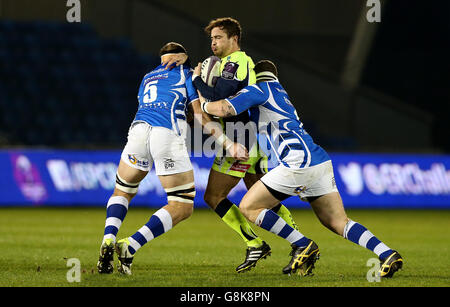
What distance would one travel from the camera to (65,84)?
1975 centimetres

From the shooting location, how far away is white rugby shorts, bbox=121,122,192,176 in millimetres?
6457

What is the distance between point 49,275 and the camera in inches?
254

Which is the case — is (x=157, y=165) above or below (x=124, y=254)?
above

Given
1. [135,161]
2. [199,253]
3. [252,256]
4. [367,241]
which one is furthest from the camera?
[199,253]

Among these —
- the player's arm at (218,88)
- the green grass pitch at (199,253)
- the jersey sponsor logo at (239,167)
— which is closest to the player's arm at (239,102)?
the player's arm at (218,88)

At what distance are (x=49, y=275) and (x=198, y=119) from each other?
69.2 inches

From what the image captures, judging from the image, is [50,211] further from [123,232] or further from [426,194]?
Result: [426,194]

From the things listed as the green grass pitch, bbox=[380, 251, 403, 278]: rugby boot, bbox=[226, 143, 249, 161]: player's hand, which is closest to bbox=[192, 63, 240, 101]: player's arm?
bbox=[226, 143, 249, 161]: player's hand

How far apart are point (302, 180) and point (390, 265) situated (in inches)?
37.0

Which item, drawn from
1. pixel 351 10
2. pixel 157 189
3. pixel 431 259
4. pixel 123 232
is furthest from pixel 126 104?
pixel 431 259

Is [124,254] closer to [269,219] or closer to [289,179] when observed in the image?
[269,219]

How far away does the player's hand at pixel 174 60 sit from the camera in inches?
269

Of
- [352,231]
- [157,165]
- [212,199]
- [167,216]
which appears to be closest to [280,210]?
[212,199]

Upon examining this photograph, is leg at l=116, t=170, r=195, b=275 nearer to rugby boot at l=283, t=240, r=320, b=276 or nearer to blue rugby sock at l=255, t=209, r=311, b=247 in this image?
blue rugby sock at l=255, t=209, r=311, b=247
